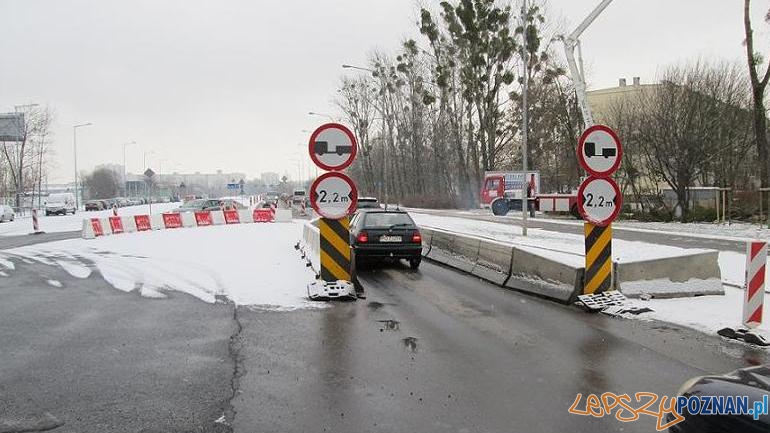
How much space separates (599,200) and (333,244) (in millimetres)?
4190

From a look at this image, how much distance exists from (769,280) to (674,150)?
20.0 metres

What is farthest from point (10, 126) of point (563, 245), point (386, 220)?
point (563, 245)

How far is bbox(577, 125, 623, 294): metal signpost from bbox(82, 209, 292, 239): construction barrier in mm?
21334

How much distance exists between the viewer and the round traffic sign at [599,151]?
28.5 feet

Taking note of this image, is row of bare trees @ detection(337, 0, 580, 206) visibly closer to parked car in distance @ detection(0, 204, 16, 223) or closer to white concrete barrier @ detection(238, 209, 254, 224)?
white concrete barrier @ detection(238, 209, 254, 224)

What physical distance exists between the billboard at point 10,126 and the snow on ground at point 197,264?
4410 centimetres

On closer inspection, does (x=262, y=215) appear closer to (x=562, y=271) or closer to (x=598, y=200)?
(x=562, y=271)

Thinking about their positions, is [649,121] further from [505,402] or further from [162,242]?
[505,402]

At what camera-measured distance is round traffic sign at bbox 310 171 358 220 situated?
905cm

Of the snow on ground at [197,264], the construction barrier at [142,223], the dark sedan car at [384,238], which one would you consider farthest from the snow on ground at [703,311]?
→ the construction barrier at [142,223]

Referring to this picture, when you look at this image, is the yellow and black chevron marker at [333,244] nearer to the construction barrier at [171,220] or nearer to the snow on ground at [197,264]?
the snow on ground at [197,264]

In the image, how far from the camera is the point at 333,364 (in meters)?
5.73

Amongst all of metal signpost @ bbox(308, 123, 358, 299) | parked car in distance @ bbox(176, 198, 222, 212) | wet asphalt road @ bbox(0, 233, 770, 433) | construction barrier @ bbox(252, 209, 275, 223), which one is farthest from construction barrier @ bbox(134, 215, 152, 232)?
metal signpost @ bbox(308, 123, 358, 299)

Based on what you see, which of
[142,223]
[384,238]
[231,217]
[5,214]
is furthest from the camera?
[5,214]
